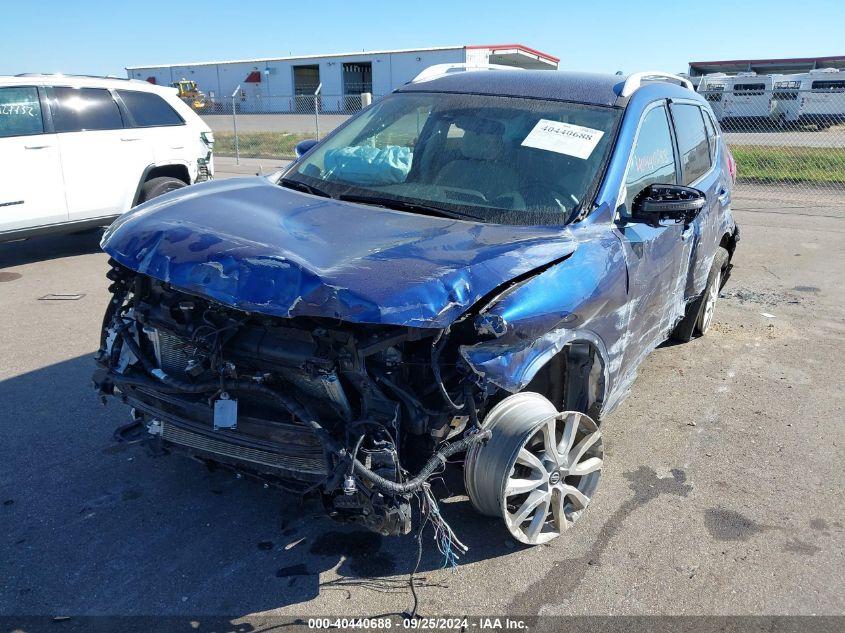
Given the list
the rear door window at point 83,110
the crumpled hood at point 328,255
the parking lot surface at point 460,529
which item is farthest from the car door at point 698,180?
the rear door window at point 83,110

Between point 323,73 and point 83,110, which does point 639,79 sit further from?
point 323,73

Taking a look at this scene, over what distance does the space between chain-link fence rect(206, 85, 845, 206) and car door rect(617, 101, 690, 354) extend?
35.9 feet

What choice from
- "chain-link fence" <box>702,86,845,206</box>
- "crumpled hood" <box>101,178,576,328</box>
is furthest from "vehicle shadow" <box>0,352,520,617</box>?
"chain-link fence" <box>702,86,845,206</box>

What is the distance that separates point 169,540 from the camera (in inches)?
125

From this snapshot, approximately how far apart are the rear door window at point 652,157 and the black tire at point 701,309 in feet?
5.25

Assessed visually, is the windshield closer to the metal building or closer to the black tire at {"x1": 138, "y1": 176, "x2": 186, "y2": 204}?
the black tire at {"x1": 138, "y1": 176, "x2": 186, "y2": 204}

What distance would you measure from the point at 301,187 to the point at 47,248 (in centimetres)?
658

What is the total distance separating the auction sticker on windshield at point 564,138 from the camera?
3.58 meters

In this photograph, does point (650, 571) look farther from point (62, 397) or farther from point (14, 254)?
point (14, 254)

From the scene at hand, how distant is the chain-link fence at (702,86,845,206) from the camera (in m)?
15.3

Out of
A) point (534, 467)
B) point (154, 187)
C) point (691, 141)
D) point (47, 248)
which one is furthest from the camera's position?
point (47, 248)

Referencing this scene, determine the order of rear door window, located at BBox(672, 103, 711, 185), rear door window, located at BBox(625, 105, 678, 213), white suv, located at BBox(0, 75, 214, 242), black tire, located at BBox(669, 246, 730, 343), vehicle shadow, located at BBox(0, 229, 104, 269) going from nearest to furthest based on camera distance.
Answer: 1. rear door window, located at BBox(625, 105, 678, 213)
2. rear door window, located at BBox(672, 103, 711, 185)
3. black tire, located at BBox(669, 246, 730, 343)
4. white suv, located at BBox(0, 75, 214, 242)
5. vehicle shadow, located at BBox(0, 229, 104, 269)

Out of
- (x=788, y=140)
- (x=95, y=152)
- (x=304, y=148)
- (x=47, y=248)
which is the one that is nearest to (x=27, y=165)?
(x=95, y=152)

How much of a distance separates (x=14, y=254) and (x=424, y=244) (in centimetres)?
770
